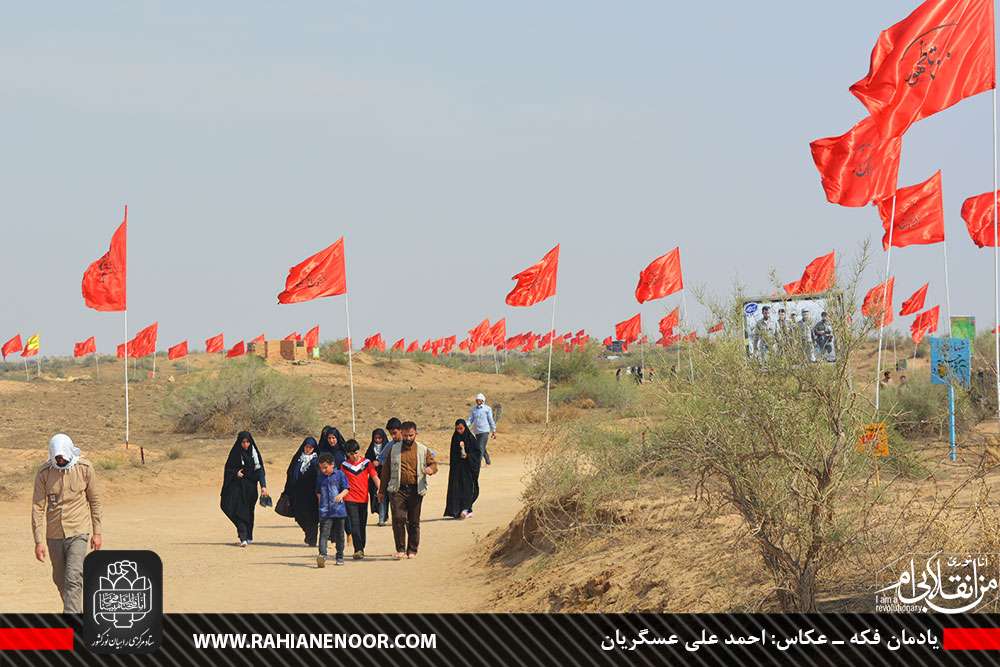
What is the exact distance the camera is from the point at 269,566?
14570 mm

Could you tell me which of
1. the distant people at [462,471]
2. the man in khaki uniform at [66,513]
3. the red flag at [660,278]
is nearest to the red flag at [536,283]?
the red flag at [660,278]

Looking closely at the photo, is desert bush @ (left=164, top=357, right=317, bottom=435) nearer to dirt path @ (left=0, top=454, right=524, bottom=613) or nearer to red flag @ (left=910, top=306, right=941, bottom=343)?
dirt path @ (left=0, top=454, right=524, bottom=613)

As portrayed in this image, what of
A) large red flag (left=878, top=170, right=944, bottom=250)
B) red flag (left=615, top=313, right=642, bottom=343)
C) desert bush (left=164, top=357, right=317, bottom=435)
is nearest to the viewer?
large red flag (left=878, top=170, right=944, bottom=250)

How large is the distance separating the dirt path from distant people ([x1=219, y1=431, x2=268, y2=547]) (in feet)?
1.21

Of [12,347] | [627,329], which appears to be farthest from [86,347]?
[627,329]

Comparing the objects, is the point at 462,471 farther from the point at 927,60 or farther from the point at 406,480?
the point at 927,60

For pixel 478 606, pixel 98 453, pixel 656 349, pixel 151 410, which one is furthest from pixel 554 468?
pixel 151 410

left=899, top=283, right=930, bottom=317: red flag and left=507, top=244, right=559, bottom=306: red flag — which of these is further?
left=899, top=283, right=930, bottom=317: red flag

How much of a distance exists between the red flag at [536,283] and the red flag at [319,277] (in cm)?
723

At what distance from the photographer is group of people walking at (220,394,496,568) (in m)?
14.5

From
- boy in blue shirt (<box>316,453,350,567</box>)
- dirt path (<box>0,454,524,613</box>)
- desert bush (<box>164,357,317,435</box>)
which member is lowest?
dirt path (<box>0,454,524,613</box>)

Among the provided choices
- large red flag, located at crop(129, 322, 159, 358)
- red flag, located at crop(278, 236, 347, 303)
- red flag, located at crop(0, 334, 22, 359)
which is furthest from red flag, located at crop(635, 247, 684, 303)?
red flag, located at crop(0, 334, 22, 359)

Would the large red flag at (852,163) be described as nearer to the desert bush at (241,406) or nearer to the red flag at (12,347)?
the desert bush at (241,406)

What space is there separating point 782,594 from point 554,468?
5.21 m
